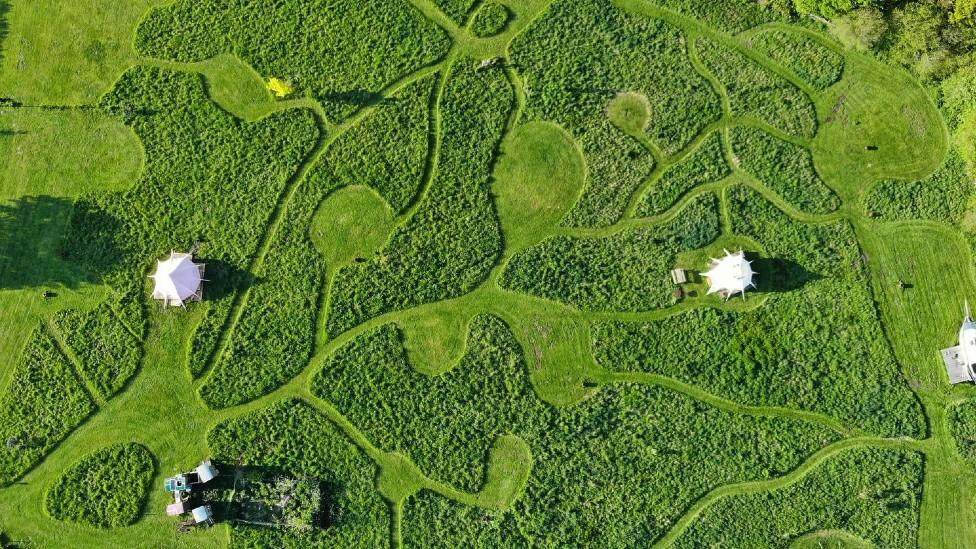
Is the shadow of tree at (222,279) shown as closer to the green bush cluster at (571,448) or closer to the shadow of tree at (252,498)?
the green bush cluster at (571,448)

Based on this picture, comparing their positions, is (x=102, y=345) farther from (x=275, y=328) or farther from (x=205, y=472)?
(x=275, y=328)

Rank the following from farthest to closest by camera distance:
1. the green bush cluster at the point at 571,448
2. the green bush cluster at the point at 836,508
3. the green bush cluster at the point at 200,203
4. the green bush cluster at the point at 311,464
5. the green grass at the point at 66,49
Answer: the green grass at the point at 66,49 → the green bush cluster at the point at 200,203 → the green bush cluster at the point at 311,464 → the green bush cluster at the point at 571,448 → the green bush cluster at the point at 836,508

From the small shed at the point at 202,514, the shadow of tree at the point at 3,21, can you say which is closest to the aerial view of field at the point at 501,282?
the small shed at the point at 202,514

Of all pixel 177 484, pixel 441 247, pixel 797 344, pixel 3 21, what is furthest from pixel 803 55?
pixel 3 21

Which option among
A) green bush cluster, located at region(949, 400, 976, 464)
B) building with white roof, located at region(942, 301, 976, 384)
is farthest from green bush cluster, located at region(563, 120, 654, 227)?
green bush cluster, located at region(949, 400, 976, 464)

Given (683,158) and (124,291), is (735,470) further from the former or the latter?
(124,291)

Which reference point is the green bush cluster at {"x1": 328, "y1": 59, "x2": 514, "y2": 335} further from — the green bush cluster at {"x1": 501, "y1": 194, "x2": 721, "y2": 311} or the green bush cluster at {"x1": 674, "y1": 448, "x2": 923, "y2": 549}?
the green bush cluster at {"x1": 674, "y1": 448, "x2": 923, "y2": 549}

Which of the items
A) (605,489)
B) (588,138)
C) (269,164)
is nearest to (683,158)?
(588,138)
